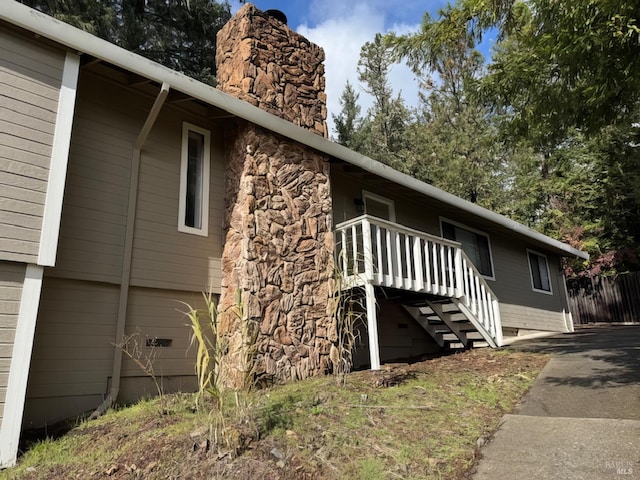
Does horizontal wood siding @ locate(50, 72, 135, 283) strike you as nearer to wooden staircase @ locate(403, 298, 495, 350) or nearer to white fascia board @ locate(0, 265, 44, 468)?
white fascia board @ locate(0, 265, 44, 468)

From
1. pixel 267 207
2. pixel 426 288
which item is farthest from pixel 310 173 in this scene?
pixel 426 288

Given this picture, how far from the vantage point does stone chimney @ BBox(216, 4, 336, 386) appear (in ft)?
19.5

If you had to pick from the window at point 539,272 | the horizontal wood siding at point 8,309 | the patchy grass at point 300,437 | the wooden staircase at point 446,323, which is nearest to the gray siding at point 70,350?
the patchy grass at point 300,437

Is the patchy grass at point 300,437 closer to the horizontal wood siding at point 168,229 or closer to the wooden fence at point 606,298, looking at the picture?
the horizontal wood siding at point 168,229

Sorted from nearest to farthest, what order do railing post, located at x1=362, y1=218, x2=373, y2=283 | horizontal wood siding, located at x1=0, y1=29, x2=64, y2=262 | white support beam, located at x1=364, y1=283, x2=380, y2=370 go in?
horizontal wood siding, located at x1=0, y1=29, x2=64, y2=262 < white support beam, located at x1=364, y1=283, x2=380, y2=370 < railing post, located at x1=362, y1=218, x2=373, y2=283

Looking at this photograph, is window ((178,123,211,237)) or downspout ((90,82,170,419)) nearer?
downspout ((90,82,170,419))

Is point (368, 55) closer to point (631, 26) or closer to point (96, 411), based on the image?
point (631, 26)

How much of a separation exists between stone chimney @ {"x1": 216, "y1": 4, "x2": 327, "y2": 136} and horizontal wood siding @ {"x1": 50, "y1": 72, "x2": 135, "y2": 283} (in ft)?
5.86

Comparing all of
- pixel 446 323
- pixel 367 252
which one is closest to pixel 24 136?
pixel 367 252

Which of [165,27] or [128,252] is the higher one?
[165,27]

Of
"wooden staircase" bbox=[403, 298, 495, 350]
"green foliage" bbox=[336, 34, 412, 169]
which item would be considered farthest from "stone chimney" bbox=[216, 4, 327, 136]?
"green foliage" bbox=[336, 34, 412, 169]

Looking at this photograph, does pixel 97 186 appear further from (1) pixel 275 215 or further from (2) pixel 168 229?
(1) pixel 275 215

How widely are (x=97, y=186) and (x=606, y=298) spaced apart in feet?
60.7

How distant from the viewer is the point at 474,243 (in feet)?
37.9
